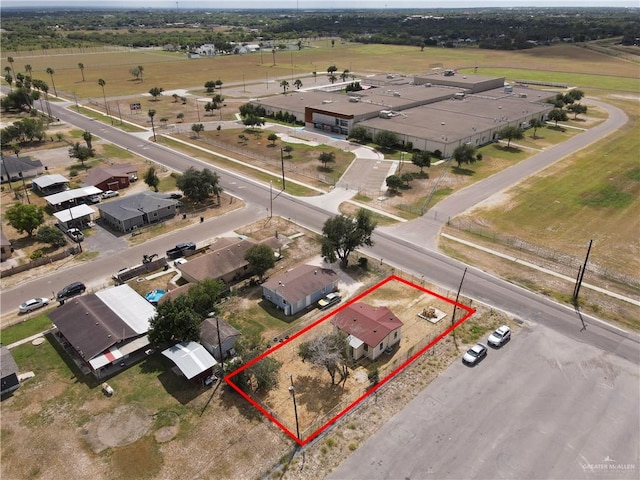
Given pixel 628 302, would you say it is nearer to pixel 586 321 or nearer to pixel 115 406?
pixel 586 321

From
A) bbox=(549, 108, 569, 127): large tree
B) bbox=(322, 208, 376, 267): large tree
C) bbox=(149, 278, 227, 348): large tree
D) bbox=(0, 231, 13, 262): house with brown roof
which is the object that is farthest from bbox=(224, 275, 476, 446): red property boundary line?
bbox=(549, 108, 569, 127): large tree

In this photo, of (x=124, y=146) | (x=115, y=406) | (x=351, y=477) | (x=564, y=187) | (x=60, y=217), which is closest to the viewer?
(x=351, y=477)

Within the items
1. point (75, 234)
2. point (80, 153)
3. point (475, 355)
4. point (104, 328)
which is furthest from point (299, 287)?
point (80, 153)

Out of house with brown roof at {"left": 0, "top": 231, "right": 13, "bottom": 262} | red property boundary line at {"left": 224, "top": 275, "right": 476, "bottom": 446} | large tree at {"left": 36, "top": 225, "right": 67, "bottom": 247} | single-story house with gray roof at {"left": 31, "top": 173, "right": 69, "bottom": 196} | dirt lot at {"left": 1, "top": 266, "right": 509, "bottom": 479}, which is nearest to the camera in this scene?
dirt lot at {"left": 1, "top": 266, "right": 509, "bottom": 479}

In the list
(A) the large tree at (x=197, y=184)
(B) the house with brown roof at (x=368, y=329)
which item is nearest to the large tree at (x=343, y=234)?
(B) the house with brown roof at (x=368, y=329)

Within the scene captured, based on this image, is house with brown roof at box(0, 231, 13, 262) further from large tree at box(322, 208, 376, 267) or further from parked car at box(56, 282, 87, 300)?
large tree at box(322, 208, 376, 267)

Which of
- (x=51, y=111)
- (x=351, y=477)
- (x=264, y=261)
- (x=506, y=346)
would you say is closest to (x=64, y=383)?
(x=264, y=261)
